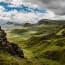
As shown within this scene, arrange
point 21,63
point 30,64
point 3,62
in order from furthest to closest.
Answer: point 30,64, point 21,63, point 3,62

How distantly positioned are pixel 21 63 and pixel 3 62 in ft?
64.5

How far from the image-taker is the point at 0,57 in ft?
584

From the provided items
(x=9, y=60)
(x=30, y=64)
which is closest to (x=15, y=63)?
(x=9, y=60)

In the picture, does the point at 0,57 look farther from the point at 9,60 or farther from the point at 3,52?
the point at 3,52

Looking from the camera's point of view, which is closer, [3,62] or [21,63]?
[3,62]

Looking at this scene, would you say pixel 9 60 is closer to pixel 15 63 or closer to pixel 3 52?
pixel 15 63

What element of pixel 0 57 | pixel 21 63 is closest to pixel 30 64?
pixel 21 63

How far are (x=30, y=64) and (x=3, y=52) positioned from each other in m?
23.2

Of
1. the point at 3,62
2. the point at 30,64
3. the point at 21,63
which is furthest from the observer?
the point at 30,64

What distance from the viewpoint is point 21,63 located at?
18450 cm

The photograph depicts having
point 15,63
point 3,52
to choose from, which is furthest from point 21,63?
point 3,52

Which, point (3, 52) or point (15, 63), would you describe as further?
point (3, 52)

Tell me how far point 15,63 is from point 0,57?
38.5 feet

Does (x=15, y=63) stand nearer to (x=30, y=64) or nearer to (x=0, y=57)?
(x=0, y=57)
